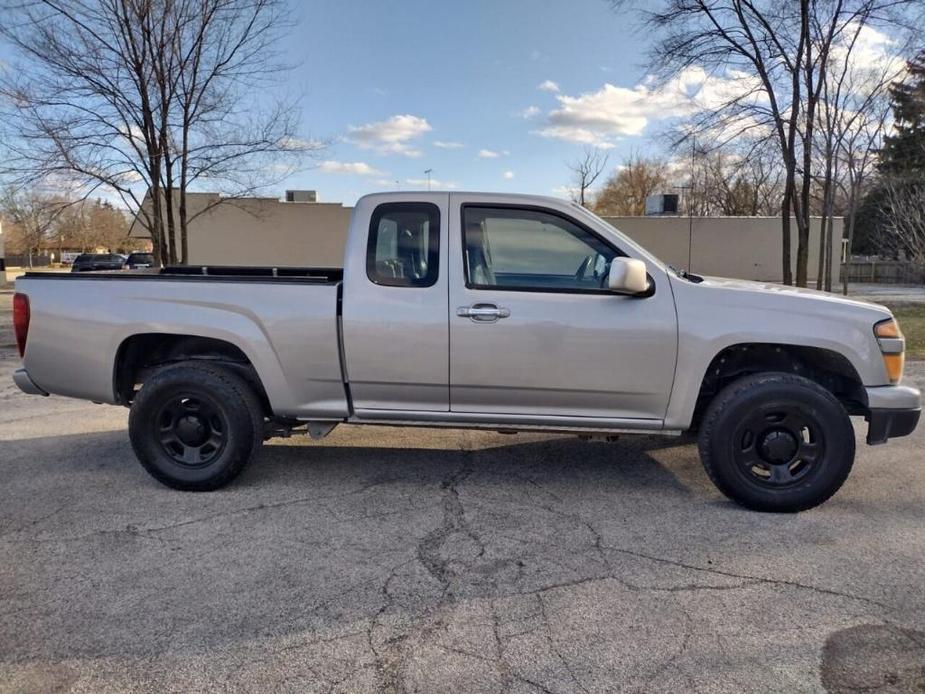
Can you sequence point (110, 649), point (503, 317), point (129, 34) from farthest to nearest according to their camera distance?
point (129, 34)
point (503, 317)
point (110, 649)

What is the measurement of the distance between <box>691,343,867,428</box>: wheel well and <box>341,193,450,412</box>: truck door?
175cm

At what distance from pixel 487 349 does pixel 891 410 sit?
97.4 inches

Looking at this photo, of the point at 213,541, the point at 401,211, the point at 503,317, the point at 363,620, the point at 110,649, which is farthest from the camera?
the point at 401,211

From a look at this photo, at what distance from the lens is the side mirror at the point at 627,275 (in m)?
3.70

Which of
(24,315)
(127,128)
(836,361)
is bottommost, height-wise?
(836,361)

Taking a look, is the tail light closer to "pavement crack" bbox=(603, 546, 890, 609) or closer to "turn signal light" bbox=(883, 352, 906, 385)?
"pavement crack" bbox=(603, 546, 890, 609)

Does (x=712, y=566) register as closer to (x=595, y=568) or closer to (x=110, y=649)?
(x=595, y=568)

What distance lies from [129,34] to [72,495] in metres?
9.51

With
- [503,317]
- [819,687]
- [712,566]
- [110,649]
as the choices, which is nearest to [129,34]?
[503,317]

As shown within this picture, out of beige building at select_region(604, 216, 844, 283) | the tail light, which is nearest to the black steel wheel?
the tail light

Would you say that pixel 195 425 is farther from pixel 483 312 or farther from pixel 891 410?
pixel 891 410

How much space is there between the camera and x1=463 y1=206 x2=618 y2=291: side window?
408 cm

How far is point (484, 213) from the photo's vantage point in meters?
4.18

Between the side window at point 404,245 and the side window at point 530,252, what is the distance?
0.22 metres
